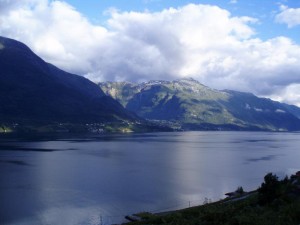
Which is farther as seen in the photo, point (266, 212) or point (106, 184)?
point (106, 184)

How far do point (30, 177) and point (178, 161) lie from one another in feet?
265

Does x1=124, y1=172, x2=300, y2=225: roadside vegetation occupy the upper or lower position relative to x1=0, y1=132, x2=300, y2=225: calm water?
upper

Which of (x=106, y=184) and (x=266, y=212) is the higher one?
(x=266, y=212)

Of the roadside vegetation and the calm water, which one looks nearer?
the roadside vegetation

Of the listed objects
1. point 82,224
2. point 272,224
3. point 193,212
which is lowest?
point 82,224

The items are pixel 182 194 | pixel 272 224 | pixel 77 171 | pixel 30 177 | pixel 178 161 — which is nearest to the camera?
pixel 272 224

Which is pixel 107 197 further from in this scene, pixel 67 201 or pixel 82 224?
pixel 82 224

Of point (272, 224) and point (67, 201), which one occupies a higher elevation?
point (272, 224)

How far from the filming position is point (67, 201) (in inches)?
3361

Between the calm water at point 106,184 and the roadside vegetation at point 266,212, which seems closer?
the roadside vegetation at point 266,212

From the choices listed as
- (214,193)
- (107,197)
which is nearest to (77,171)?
(107,197)

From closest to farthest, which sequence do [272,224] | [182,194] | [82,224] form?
[272,224] < [82,224] < [182,194]

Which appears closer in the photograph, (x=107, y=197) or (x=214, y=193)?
(x=107, y=197)

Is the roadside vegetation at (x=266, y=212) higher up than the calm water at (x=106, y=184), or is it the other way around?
the roadside vegetation at (x=266, y=212)
